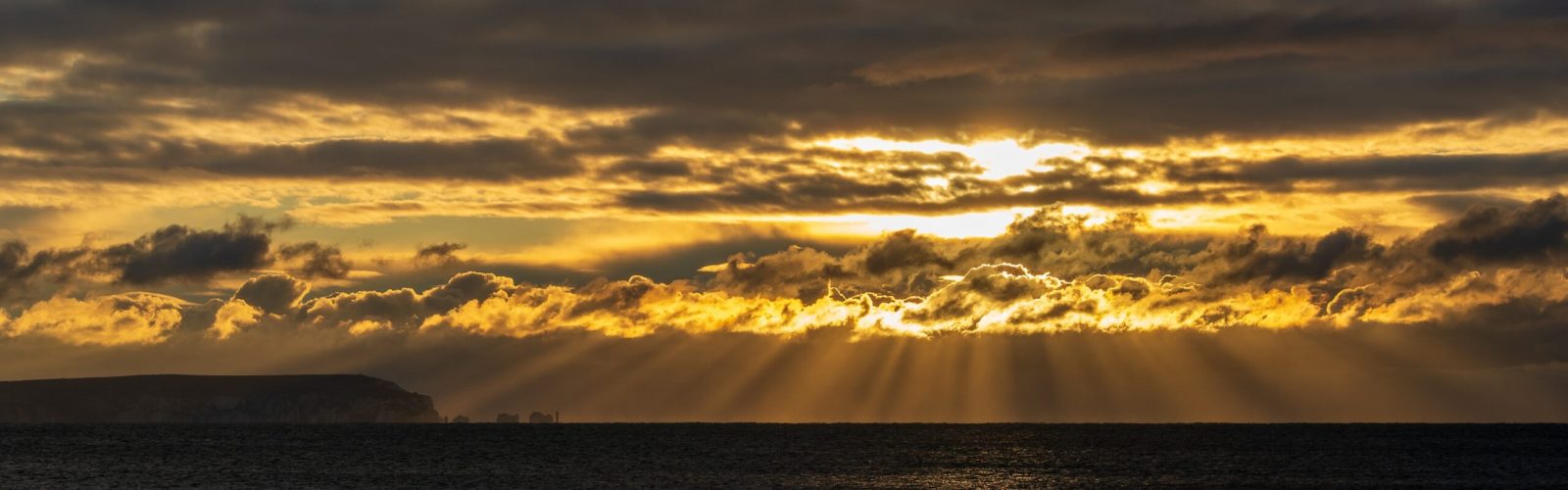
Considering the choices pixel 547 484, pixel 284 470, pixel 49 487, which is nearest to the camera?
pixel 49 487

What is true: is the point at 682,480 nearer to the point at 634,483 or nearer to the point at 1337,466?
the point at 634,483

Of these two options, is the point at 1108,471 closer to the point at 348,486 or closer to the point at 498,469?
the point at 498,469

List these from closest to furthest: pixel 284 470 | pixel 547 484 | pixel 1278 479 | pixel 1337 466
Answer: pixel 547 484
pixel 1278 479
pixel 284 470
pixel 1337 466

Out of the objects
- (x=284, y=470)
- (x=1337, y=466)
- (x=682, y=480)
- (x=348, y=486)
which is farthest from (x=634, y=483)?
(x=1337, y=466)

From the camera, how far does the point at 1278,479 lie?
538ft

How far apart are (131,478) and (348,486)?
2743 cm

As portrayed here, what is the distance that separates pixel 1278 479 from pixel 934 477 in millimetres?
37288

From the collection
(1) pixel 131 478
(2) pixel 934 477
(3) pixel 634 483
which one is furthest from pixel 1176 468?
(1) pixel 131 478

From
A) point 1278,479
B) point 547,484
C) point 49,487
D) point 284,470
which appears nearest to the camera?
point 49,487

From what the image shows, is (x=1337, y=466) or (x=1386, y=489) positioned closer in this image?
(x=1386, y=489)

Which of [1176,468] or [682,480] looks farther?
[1176,468]

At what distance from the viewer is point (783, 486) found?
15150cm

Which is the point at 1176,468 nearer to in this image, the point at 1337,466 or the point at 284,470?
the point at 1337,466

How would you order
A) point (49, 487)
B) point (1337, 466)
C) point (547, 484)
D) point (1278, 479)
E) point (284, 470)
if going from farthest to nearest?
1. point (1337, 466)
2. point (284, 470)
3. point (1278, 479)
4. point (547, 484)
5. point (49, 487)
